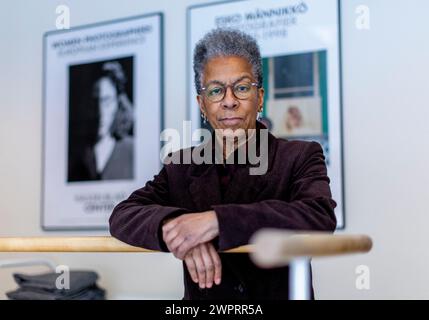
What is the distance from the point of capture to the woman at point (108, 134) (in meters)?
2.37

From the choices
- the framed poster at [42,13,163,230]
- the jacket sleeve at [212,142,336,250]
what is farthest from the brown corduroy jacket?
the framed poster at [42,13,163,230]

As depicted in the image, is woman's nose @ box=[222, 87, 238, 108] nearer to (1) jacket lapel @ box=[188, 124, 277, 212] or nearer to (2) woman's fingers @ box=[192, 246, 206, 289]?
(1) jacket lapel @ box=[188, 124, 277, 212]

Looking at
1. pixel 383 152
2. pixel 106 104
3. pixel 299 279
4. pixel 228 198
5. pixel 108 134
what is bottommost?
pixel 299 279

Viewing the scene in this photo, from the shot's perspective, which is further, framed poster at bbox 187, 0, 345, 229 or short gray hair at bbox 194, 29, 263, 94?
framed poster at bbox 187, 0, 345, 229

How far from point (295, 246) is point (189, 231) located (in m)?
0.37

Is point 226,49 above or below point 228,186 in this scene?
above

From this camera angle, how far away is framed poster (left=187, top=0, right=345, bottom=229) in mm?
2018

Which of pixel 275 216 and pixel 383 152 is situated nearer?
pixel 275 216

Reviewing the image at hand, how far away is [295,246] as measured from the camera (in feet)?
2.18

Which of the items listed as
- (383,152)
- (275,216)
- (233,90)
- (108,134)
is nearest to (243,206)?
(275,216)

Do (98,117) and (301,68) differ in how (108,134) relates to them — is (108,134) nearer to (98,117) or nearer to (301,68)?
(98,117)

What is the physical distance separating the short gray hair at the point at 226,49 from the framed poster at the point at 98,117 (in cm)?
102

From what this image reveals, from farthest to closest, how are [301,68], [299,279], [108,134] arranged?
[108,134] < [301,68] < [299,279]
